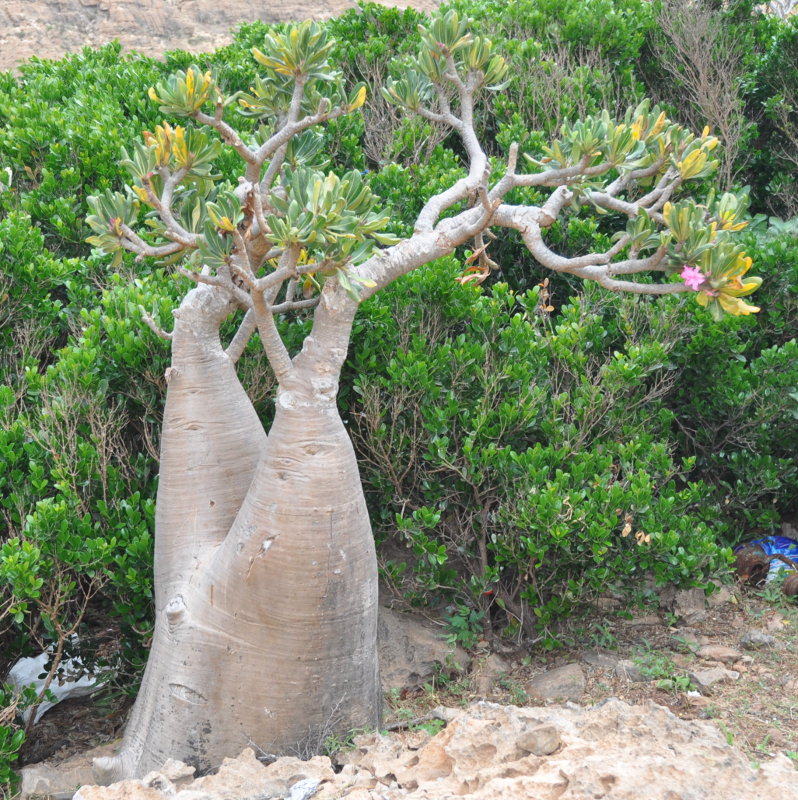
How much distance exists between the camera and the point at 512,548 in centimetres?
428

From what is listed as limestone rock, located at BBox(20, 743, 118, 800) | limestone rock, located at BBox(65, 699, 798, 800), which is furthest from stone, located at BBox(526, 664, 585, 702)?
limestone rock, located at BBox(20, 743, 118, 800)

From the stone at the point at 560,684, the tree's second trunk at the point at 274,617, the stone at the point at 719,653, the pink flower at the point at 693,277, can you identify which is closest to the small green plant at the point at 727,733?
the stone at the point at 560,684

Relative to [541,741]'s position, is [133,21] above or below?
above

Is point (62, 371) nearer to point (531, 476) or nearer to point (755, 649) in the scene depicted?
point (531, 476)

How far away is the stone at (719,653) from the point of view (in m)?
4.50

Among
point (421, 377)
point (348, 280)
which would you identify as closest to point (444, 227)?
point (348, 280)

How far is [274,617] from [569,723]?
1.20m

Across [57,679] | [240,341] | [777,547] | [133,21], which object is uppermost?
[133,21]

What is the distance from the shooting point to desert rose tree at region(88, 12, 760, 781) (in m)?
3.08

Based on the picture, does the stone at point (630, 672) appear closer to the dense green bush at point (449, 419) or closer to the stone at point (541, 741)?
the dense green bush at point (449, 419)

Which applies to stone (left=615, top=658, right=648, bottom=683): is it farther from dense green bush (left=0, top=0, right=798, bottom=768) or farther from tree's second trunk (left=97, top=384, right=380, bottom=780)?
tree's second trunk (left=97, top=384, right=380, bottom=780)

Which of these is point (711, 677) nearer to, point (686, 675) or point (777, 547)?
point (686, 675)

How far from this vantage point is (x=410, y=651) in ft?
15.0

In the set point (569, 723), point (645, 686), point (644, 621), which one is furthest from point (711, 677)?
point (569, 723)
